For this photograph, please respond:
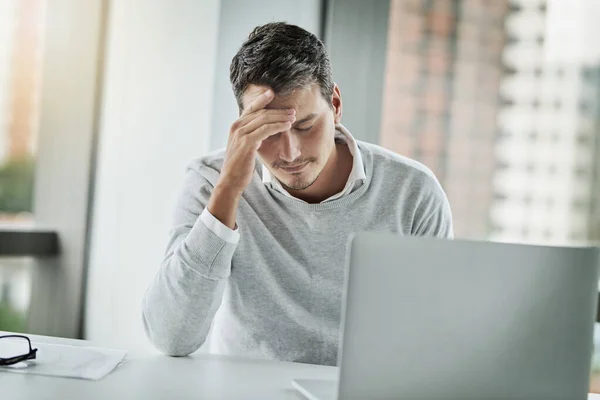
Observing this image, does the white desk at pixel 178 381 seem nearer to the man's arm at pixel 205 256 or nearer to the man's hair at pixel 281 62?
the man's arm at pixel 205 256

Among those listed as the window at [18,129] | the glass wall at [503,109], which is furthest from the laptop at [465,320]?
the window at [18,129]

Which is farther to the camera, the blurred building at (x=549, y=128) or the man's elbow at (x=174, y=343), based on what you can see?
the blurred building at (x=549, y=128)

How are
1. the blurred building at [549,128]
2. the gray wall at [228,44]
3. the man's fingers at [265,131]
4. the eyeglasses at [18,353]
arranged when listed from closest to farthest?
1. the eyeglasses at [18,353]
2. the man's fingers at [265,131]
3. the gray wall at [228,44]
4. the blurred building at [549,128]

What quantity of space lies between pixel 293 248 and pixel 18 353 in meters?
0.62

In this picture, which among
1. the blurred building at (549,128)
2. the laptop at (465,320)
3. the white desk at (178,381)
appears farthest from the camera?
the blurred building at (549,128)

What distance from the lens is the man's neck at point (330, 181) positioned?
5.27 ft

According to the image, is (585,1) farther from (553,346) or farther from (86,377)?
(86,377)

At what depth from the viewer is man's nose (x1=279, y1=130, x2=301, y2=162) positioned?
1.47 m

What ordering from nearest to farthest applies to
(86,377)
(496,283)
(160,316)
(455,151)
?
1. (496,283)
2. (86,377)
3. (160,316)
4. (455,151)

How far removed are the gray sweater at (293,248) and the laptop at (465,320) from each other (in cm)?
62

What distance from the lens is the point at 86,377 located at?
3.47ft

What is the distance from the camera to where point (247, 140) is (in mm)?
1426

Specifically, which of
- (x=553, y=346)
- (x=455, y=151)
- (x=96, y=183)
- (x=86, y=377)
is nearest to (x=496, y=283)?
(x=553, y=346)

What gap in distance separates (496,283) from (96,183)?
6.40 ft
